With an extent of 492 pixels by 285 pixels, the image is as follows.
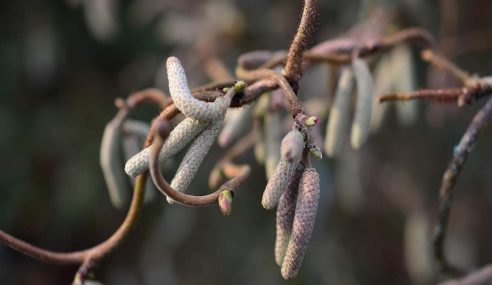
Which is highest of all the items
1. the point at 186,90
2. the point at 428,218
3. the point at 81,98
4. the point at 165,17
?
the point at 186,90

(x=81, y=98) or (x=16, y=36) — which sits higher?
(x=16, y=36)

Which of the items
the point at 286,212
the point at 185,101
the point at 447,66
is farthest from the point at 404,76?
→ the point at 185,101

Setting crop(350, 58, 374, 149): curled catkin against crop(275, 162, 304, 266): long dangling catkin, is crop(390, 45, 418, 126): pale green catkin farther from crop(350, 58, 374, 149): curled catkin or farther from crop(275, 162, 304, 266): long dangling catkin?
crop(275, 162, 304, 266): long dangling catkin

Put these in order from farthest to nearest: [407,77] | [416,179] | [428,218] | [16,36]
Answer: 1. [16,36]
2. [416,179]
3. [428,218]
4. [407,77]

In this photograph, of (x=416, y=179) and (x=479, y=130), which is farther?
(x=416, y=179)

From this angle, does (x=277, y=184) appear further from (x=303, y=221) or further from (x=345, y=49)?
(x=345, y=49)

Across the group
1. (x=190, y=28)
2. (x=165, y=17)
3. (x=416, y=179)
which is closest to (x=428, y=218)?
(x=416, y=179)

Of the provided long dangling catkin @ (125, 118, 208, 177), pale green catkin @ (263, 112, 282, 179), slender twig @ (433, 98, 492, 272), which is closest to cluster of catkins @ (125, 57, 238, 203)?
long dangling catkin @ (125, 118, 208, 177)

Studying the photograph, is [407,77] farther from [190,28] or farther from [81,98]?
[81,98]

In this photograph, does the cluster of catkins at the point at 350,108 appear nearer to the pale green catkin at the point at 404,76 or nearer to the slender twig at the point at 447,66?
the slender twig at the point at 447,66
